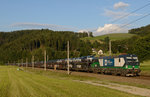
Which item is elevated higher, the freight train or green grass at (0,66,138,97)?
the freight train

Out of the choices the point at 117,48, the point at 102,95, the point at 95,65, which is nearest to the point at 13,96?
the point at 102,95

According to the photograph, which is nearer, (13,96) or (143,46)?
(13,96)

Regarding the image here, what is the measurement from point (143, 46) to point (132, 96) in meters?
59.7

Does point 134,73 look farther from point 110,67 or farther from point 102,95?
point 102,95

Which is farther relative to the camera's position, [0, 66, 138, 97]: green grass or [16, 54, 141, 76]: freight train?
[16, 54, 141, 76]: freight train

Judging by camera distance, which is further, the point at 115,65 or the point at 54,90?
the point at 115,65

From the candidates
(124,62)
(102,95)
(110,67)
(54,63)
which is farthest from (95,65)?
(54,63)

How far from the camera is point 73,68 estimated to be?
6900cm

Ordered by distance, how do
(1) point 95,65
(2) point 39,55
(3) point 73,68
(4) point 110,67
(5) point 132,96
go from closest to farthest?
(5) point 132,96, (4) point 110,67, (1) point 95,65, (3) point 73,68, (2) point 39,55

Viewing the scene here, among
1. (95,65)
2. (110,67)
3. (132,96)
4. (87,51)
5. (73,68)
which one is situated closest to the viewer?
(132,96)

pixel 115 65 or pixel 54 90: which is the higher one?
pixel 115 65

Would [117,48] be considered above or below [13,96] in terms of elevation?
above

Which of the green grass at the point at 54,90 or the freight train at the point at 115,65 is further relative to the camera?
the freight train at the point at 115,65

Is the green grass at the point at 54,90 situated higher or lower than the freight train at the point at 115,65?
lower
